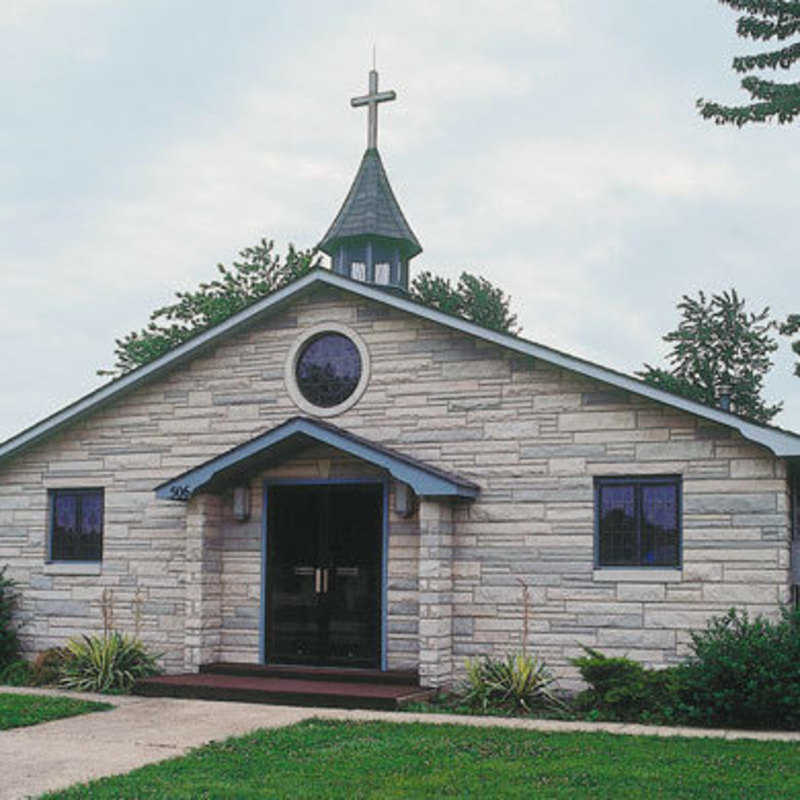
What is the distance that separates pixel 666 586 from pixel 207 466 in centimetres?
606

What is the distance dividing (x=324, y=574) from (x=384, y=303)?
144 inches

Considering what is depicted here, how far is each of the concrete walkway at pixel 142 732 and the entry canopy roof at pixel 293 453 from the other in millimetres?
2791

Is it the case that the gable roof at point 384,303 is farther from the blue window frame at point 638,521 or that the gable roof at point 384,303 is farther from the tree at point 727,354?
the tree at point 727,354

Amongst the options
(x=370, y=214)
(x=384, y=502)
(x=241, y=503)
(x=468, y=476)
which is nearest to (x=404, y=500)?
(x=384, y=502)

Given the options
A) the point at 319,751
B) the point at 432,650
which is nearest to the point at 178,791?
the point at 319,751

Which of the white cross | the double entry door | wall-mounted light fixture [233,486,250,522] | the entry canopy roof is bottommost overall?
the double entry door

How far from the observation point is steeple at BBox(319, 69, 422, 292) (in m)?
21.2

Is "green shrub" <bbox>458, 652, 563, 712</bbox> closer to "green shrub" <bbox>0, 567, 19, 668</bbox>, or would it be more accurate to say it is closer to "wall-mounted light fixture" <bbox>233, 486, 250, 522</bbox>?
"wall-mounted light fixture" <bbox>233, 486, 250, 522</bbox>

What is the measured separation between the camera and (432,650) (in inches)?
571

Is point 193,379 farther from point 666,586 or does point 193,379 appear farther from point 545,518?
point 666,586

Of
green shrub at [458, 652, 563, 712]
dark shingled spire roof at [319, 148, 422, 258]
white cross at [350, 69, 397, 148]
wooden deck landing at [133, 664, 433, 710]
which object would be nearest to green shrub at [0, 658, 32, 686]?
wooden deck landing at [133, 664, 433, 710]

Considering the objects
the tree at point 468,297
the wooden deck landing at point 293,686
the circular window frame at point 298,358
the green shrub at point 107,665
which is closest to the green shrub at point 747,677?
the wooden deck landing at point 293,686

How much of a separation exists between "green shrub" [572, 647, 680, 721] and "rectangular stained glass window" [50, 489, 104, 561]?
7.74 metres

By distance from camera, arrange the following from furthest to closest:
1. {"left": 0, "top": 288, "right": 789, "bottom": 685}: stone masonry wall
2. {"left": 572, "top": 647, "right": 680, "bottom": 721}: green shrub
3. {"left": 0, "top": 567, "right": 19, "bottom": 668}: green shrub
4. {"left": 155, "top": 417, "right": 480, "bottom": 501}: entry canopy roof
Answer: {"left": 0, "top": 567, "right": 19, "bottom": 668}: green shrub < {"left": 155, "top": 417, "right": 480, "bottom": 501}: entry canopy roof < {"left": 0, "top": 288, "right": 789, "bottom": 685}: stone masonry wall < {"left": 572, "top": 647, "right": 680, "bottom": 721}: green shrub
